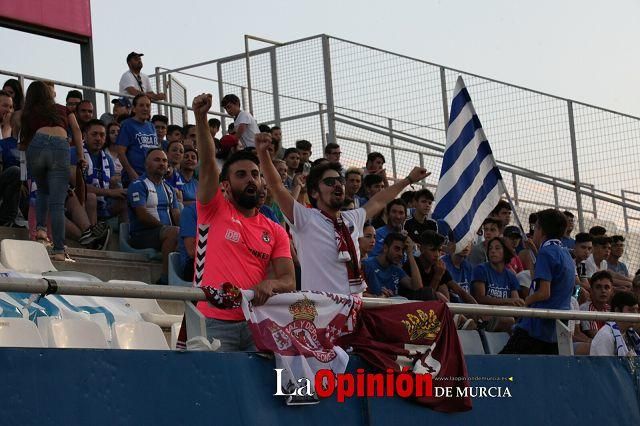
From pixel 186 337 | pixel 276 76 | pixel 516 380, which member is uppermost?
pixel 276 76

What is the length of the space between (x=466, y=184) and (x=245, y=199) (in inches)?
186

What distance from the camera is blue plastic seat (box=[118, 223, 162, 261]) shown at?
11.3 meters

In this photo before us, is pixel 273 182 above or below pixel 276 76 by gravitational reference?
below

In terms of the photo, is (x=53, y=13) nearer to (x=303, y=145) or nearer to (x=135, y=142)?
(x=135, y=142)

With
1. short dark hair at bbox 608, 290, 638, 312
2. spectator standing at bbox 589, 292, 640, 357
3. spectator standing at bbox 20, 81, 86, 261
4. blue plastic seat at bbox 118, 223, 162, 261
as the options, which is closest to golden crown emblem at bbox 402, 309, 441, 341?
spectator standing at bbox 589, 292, 640, 357

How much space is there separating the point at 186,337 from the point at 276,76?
10866 mm

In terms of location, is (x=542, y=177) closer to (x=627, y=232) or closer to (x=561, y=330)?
(x=627, y=232)

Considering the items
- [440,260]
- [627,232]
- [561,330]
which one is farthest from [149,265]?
[627,232]

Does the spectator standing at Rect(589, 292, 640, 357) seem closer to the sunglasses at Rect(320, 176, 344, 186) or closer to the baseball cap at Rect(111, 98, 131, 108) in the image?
the sunglasses at Rect(320, 176, 344, 186)

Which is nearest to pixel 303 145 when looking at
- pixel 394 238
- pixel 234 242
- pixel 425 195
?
pixel 425 195

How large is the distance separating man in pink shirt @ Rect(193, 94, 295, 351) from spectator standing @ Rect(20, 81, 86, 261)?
3466mm

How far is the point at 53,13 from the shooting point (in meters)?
15.9

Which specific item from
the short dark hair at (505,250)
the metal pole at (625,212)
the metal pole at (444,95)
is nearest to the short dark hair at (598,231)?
the metal pole at (625,212)

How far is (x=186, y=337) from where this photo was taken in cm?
639
